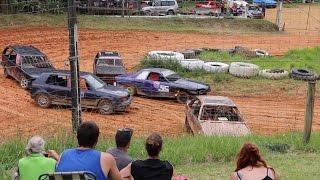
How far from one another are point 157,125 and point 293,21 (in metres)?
32.6

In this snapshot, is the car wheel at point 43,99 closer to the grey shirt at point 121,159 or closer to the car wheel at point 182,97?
the car wheel at point 182,97

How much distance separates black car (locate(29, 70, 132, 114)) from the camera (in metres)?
19.9

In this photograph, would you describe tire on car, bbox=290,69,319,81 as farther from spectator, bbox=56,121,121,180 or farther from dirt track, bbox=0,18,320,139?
spectator, bbox=56,121,121,180

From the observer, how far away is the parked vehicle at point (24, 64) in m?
22.9

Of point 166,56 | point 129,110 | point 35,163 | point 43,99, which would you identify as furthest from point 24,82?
point 35,163

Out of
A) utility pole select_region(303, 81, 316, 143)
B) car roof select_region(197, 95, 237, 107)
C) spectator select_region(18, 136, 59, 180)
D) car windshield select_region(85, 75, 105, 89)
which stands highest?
spectator select_region(18, 136, 59, 180)

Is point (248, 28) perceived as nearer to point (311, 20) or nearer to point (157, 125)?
point (311, 20)

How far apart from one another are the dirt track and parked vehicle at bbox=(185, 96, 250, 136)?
102 centimetres

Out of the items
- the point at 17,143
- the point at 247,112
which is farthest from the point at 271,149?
the point at 247,112

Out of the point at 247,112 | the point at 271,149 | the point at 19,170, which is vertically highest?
the point at 19,170

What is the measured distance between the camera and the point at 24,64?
77.4 ft

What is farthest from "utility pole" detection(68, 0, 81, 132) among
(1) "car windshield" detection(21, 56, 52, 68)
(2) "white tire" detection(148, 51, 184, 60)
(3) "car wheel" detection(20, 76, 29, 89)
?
(2) "white tire" detection(148, 51, 184, 60)

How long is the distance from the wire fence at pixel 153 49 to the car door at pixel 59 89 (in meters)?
0.30

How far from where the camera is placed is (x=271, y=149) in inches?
444
